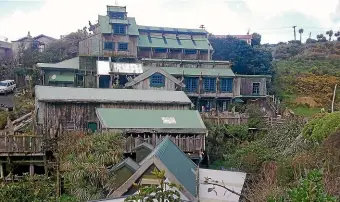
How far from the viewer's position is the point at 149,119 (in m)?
24.7

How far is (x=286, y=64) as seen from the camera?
5325cm

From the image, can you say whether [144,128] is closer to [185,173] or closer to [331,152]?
[185,173]

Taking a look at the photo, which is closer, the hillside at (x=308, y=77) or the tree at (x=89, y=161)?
the tree at (x=89, y=161)

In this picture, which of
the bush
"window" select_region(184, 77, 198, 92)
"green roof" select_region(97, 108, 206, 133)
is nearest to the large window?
"window" select_region(184, 77, 198, 92)

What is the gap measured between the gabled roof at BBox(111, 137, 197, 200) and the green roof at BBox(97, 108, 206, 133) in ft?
19.5

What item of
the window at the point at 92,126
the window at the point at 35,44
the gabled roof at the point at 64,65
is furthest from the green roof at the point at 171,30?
the window at the point at 92,126

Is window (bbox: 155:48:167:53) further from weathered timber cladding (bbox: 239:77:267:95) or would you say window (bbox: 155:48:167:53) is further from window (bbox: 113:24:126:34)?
weathered timber cladding (bbox: 239:77:267:95)

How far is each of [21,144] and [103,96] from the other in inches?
270

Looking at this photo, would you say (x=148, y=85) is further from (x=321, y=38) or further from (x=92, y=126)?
(x=321, y=38)

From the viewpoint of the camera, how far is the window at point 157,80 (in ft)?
109

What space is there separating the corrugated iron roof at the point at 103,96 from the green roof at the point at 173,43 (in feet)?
56.9

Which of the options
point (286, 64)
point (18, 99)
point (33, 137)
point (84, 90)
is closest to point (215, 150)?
point (84, 90)

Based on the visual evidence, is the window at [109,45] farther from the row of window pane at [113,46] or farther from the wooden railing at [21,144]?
the wooden railing at [21,144]

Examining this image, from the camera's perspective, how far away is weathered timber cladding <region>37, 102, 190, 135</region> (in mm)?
24688
